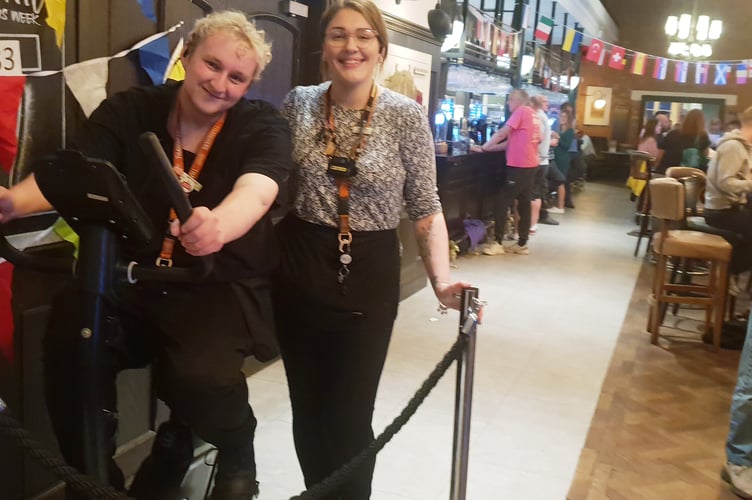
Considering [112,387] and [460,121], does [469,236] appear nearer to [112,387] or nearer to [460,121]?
[460,121]

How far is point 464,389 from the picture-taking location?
1871 millimetres

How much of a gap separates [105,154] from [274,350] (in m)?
0.59

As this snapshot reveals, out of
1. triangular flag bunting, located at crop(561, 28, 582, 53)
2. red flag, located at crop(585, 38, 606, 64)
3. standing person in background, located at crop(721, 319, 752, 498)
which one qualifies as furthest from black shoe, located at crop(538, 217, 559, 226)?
standing person in background, located at crop(721, 319, 752, 498)

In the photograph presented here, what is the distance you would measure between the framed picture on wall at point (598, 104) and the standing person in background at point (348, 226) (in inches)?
684

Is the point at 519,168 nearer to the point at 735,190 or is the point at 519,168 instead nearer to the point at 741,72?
the point at 735,190

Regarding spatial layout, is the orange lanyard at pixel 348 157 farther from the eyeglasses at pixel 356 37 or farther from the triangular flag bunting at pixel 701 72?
the triangular flag bunting at pixel 701 72

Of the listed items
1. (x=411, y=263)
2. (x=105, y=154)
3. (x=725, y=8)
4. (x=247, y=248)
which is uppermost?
(x=725, y=8)

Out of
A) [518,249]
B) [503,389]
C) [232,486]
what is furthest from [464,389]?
[518,249]

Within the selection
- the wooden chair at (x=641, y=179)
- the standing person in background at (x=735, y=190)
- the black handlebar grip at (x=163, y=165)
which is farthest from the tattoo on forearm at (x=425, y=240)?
the wooden chair at (x=641, y=179)

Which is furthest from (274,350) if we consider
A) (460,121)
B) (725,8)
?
(725,8)

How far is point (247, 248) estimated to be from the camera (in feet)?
5.47

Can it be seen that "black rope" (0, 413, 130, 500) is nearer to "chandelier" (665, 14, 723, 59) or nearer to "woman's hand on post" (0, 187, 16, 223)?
"woman's hand on post" (0, 187, 16, 223)

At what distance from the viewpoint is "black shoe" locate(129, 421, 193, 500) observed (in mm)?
1785

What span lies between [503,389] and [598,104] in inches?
619
